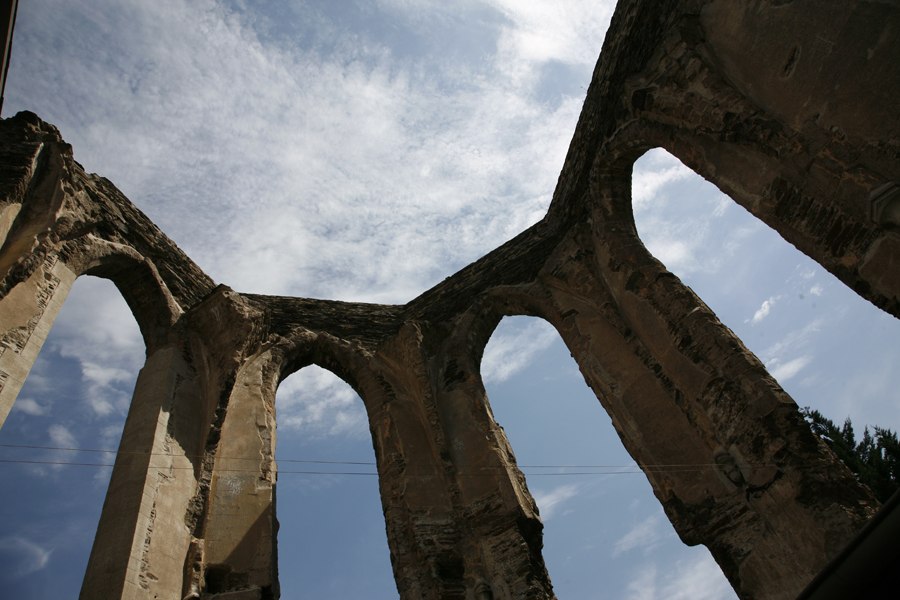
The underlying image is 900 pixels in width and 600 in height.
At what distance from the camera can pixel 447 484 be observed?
7484 millimetres

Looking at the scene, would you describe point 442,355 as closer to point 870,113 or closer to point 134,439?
point 134,439

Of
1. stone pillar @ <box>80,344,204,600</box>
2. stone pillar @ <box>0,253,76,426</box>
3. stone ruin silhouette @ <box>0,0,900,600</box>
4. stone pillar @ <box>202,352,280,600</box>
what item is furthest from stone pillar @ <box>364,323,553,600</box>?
stone pillar @ <box>0,253,76,426</box>

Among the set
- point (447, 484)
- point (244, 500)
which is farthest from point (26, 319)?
point (447, 484)

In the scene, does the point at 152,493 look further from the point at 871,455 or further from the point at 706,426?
the point at 871,455

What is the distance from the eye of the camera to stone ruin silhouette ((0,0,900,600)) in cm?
517

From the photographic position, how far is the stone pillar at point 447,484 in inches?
258

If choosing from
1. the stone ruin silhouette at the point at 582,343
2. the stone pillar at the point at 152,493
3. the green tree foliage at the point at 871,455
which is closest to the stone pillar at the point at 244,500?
the stone ruin silhouette at the point at 582,343

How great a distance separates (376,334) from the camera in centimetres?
986

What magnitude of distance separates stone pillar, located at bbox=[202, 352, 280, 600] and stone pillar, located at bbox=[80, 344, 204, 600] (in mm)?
296

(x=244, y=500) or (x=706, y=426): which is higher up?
(x=244, y=500)

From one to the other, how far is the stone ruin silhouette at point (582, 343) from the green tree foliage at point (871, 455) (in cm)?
400

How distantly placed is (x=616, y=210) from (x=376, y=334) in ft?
12.8

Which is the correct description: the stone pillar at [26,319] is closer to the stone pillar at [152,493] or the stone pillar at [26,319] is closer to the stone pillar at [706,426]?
the stone pillar at [152,493]

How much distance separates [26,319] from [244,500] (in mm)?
2648
